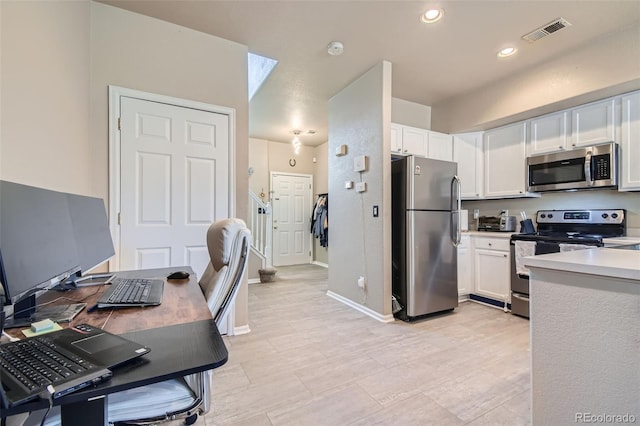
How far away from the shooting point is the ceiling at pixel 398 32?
2178 mm

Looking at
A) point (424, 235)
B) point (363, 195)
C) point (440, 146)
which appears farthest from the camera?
point (440, 146)

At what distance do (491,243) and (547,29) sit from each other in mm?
2131

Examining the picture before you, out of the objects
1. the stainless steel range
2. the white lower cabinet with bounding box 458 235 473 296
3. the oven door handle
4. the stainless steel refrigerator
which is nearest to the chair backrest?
the stainless steel refrigerator

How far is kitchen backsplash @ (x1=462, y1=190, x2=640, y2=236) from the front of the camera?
106 inches

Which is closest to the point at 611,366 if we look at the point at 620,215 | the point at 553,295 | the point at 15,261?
the point at 553,295

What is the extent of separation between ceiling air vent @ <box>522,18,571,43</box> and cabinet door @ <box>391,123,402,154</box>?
4.42 ft

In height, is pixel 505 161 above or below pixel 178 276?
above

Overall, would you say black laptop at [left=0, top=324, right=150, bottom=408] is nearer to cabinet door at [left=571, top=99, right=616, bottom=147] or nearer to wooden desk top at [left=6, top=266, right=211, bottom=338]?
wooden desk top at [left=6, top=266, right=211, bottom=338]

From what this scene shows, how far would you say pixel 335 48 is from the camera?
268 centimetres

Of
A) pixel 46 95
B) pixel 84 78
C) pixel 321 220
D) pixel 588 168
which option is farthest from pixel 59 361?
pixel 321 220

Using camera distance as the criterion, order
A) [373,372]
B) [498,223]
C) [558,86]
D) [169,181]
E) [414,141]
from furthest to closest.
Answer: [498,223] < [414,141] < [558,86] < [169,181] < [373,372]

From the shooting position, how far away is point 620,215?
267cm

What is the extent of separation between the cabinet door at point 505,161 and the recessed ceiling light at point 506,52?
35.4 inches

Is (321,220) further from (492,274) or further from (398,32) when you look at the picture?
(398,32)
